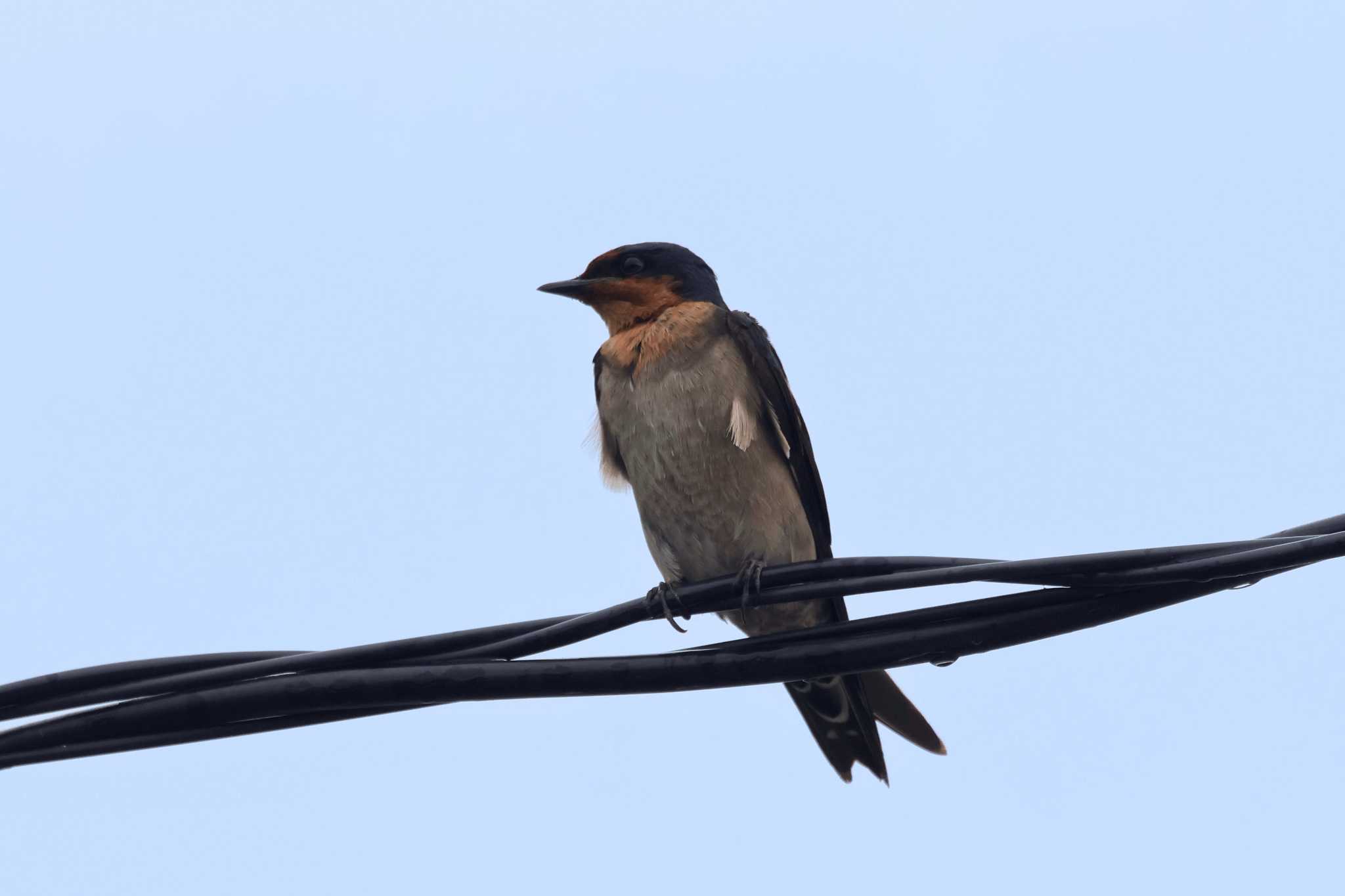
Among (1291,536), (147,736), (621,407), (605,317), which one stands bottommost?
(147,736)

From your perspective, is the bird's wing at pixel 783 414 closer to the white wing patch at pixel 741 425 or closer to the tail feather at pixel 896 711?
the white wing patch at pixel 741 425

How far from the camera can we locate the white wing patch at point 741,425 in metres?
6.36

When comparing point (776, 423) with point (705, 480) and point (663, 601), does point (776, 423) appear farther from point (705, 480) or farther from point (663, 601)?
point (663, 601)

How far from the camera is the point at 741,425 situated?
6.41m

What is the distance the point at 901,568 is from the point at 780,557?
276 cm

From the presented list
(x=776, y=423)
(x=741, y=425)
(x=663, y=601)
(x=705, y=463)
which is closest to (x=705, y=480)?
(x=705, y=463)

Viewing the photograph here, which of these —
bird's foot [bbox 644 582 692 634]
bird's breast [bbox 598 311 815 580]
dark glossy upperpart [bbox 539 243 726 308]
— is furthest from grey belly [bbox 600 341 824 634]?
bird's foot [bbox 644 582 692 634]

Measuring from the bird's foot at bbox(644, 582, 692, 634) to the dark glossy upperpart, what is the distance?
2743 millimetres

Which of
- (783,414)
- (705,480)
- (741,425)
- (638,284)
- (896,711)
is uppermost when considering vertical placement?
(638,284)

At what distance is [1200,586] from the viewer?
371 centimetres

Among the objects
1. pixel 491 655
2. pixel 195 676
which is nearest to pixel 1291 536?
pixel 491 655

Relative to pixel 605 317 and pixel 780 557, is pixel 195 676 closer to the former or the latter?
pixel 780 557

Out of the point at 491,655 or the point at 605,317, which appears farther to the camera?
the point at 605,317

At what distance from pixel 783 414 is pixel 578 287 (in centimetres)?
141
